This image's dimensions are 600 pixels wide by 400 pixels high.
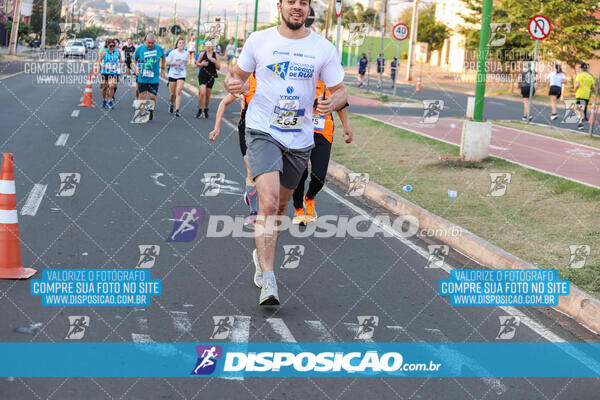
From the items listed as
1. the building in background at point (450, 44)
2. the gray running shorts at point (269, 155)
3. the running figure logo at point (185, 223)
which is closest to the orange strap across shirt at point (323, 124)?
the running figure logo at point (185, 223)

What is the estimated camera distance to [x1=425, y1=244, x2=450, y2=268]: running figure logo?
303 inches

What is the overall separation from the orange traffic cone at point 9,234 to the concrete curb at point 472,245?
4134mm

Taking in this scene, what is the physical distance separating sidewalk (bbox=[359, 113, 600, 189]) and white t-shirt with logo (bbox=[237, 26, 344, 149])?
687 cm

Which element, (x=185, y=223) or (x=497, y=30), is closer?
(x=185, y=223)

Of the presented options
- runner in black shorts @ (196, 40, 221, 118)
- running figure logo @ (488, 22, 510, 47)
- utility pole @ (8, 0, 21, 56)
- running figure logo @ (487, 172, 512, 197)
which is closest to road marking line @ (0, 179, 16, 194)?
running figure logo @ (487, 172, 512, 197)

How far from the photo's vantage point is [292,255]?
7.71 meters

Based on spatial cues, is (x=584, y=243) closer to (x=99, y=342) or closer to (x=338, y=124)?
(x=99, y=342)

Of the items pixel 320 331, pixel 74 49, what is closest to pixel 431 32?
pixel 74 49

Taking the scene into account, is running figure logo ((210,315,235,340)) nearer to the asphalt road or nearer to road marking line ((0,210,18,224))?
the asphalt road

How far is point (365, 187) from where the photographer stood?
11719 millimetres

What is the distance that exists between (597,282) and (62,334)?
4.33m

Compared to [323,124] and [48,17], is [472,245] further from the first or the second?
[48,17]

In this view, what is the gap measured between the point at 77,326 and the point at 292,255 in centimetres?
277

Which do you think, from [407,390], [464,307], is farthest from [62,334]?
[464,307]
